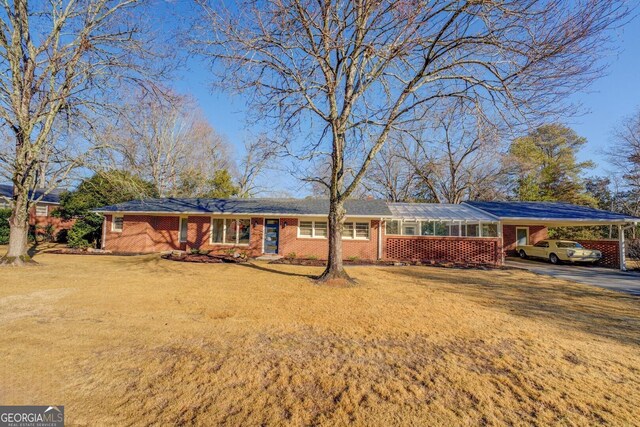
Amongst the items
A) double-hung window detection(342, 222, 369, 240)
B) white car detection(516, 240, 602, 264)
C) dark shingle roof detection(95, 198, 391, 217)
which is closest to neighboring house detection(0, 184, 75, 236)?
dark shingle roof detection(95, 198, 391, 217)

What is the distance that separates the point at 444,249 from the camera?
16578 millimetres

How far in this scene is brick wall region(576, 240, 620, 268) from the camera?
54.1 ft

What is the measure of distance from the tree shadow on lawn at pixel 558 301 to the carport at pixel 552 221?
24.7 feet

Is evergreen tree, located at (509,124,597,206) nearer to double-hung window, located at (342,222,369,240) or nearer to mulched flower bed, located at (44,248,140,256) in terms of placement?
double-hung window, located at (342,222,369,240)

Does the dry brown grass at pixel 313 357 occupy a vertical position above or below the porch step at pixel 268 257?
below

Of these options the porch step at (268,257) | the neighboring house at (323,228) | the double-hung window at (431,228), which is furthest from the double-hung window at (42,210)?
the double-hung window at (431,228)

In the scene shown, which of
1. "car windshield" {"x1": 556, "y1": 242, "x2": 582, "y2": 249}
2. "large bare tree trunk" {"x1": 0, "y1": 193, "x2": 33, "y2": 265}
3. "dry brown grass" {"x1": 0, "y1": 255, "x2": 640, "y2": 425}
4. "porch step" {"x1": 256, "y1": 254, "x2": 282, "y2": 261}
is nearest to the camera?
"dry brown grass" {"x1": 0, "y1": 255, "x2": 640, "y2": 425}

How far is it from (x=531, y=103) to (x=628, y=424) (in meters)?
6.85

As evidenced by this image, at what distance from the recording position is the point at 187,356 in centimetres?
365

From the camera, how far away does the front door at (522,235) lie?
2219 cm

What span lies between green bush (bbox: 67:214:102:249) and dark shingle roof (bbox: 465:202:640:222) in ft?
83.9

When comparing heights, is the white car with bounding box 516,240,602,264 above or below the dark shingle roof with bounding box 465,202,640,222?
below

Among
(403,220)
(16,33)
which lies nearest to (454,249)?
(403,220)

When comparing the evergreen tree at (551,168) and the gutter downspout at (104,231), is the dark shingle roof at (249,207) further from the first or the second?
the evergreen tree at (551,168)
